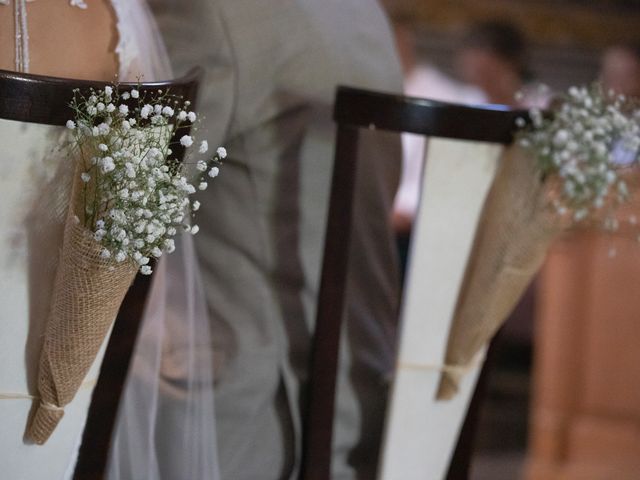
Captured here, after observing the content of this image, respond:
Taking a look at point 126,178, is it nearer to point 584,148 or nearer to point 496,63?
point 584,148

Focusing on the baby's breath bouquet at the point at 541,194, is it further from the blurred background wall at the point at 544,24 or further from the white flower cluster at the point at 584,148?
the blurred background wall at the point at 544,24

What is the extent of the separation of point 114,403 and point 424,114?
1.75 feet

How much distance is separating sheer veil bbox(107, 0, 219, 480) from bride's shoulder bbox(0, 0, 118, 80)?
134 millimetres

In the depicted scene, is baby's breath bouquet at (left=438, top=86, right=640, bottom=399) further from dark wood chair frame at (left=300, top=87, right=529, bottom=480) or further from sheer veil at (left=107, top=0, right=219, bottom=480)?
sheer veil at (left=107, top=0, right=219, bottom=480)

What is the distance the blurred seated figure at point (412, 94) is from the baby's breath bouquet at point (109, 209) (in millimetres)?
458

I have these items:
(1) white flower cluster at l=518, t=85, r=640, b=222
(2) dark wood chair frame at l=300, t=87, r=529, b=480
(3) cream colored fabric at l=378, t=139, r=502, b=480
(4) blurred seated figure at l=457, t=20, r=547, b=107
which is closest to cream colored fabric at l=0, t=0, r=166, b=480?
(2) dark wood chair frame at l=300, t=87, r=529, b=480

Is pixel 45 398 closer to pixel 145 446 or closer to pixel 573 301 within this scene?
pixel 145 446

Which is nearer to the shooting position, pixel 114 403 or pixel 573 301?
pixel 114 403

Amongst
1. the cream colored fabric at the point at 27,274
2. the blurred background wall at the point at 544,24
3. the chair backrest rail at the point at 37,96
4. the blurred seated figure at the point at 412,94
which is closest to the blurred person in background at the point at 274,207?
the blurred seated figure at the point at 412,94

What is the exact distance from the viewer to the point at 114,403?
3.77 feet

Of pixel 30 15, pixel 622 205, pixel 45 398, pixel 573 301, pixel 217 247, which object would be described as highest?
pixel 30 15

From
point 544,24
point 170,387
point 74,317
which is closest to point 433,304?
point 170,387

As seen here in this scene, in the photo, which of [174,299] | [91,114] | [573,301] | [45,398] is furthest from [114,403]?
Result: [573,301]

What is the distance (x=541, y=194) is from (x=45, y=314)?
2.18 ft
